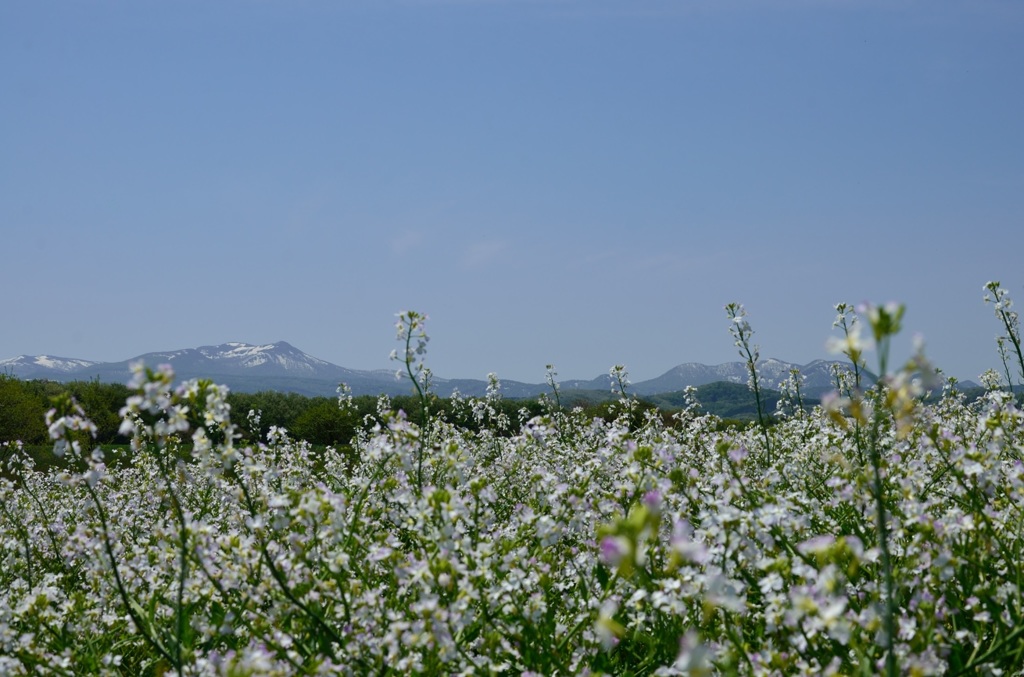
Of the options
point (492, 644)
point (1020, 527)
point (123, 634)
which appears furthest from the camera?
point (123, 634)

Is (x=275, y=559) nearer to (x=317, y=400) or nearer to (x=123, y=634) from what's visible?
(x=123, y=634)

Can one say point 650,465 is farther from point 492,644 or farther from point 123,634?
point 123,634

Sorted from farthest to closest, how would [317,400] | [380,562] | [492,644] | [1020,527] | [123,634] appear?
1. [317,400]
2. [123,634]
3. [380,562]
4. [1020,527]
5. [492,644]

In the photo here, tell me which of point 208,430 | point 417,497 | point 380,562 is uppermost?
point 208,430

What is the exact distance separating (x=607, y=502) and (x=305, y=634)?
6.04 ft

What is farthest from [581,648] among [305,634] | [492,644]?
[305,634]

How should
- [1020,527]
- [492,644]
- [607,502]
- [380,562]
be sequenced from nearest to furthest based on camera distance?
[492,644] < [1020,527] < [380,562] < [607,502]

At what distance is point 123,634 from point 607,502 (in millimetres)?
3581

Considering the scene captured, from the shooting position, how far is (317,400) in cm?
2867

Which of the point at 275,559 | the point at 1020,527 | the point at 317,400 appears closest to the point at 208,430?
the point at 275,559

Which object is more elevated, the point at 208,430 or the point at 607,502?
the point at 208,430

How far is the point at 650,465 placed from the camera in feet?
13.5

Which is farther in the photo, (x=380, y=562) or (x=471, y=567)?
(x=380, y=562)

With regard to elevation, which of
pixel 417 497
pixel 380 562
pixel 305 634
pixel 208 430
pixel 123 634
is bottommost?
pixel 123 634
